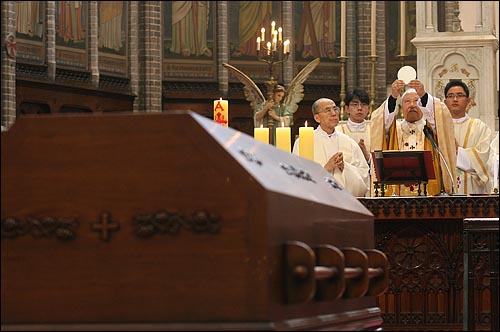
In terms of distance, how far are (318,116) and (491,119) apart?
11.5 feet

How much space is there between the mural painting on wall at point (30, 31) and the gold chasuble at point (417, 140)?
1086 cm

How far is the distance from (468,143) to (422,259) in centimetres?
237

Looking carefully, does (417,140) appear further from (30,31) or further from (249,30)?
(249,30)

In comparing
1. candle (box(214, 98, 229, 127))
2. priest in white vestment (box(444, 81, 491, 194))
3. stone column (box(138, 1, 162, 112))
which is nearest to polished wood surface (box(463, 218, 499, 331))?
candle (box(214, 98, 229, 127))

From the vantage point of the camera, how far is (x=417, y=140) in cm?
915

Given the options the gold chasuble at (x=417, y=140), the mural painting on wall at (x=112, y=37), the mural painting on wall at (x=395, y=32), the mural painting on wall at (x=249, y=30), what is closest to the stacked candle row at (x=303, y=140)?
the gold chasuble at (x=417, y=140)

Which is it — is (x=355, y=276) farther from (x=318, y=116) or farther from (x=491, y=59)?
(x=491, y=59)

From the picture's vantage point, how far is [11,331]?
7.87 feet

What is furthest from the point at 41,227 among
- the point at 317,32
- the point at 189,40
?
the point at 317,32

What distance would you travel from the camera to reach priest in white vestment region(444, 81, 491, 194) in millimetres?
9586

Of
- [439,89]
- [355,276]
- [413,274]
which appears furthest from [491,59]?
[355,276]

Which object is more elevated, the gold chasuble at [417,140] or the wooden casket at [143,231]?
the gold chasuble at [417,140]

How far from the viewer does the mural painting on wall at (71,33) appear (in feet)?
65.4

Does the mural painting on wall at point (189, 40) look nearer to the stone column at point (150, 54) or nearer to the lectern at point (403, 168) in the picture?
the stone column at point (150, 54)
